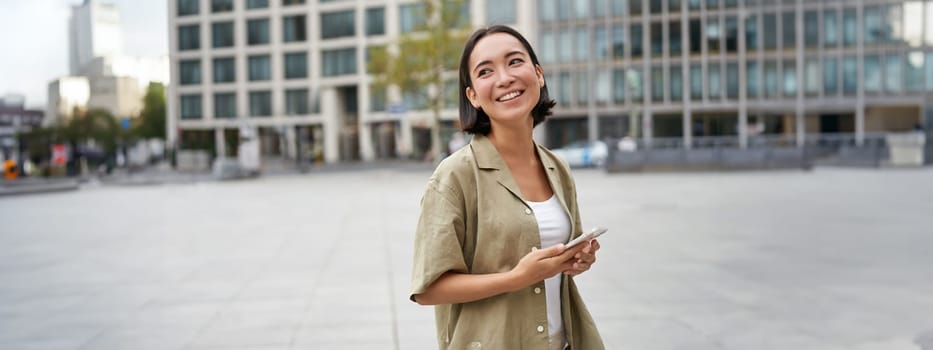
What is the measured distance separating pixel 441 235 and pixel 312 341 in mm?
4218

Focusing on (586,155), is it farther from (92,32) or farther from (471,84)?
(471,84)

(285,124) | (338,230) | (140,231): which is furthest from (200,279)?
(285,124)

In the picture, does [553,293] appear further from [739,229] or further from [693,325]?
[739,229]

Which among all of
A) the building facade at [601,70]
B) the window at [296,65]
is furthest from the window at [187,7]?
the window at [296,65]

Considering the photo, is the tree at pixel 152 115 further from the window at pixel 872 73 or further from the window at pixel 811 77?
the window at pixel 872 73

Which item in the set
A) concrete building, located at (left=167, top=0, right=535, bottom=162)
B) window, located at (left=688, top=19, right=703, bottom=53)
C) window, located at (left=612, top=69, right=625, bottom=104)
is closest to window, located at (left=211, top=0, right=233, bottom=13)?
concrete building, located at (left=167, top=0, right=535, bottom=162)

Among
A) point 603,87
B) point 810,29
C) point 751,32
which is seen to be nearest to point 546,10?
point 603,87

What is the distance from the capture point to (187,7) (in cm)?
7000

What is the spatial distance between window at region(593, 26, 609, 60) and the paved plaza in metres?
44.1

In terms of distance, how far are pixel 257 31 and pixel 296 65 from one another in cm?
471

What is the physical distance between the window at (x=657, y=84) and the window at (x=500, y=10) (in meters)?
11.5

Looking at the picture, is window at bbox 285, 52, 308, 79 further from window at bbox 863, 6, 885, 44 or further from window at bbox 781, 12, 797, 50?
window at bbox 863, 6, 885, 44

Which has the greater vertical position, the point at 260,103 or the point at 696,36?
the point at 696,36

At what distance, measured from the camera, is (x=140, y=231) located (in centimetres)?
1498
